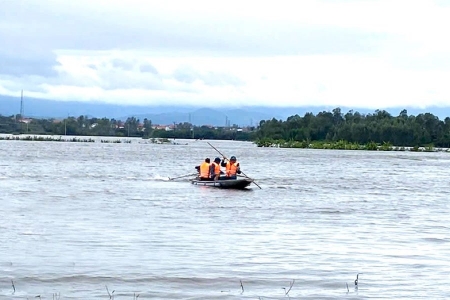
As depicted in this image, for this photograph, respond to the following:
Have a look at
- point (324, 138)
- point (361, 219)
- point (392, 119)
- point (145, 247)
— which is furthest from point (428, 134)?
point (145, 247)

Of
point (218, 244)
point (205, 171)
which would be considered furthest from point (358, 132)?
point (218, 244)

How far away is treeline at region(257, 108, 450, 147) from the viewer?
171 meters

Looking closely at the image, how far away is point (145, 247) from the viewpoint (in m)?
24.3

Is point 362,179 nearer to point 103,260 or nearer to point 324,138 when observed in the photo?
point 103,260

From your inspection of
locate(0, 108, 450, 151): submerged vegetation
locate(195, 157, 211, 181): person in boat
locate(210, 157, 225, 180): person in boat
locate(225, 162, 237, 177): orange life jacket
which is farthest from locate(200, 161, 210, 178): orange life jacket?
locate(0, 108, 450, 151): submerged vegetation

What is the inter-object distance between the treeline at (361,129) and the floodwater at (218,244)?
124m

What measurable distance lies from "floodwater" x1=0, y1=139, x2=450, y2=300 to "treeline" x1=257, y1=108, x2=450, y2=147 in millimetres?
123918

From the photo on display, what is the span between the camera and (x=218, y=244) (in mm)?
25328

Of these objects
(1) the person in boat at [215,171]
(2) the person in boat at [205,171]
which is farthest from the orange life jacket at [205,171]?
(1) the person in boat at [215,171]

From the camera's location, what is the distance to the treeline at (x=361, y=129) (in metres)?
171

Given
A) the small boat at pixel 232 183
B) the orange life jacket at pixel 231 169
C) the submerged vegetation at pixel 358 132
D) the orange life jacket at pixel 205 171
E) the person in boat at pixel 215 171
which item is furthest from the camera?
the submerged vegetation at pixel 358 132

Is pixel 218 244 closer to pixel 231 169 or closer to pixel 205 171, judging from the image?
pixel 231 169

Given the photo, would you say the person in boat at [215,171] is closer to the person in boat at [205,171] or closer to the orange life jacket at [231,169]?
the person in boat at [205,171]

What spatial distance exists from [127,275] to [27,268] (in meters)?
2.12
